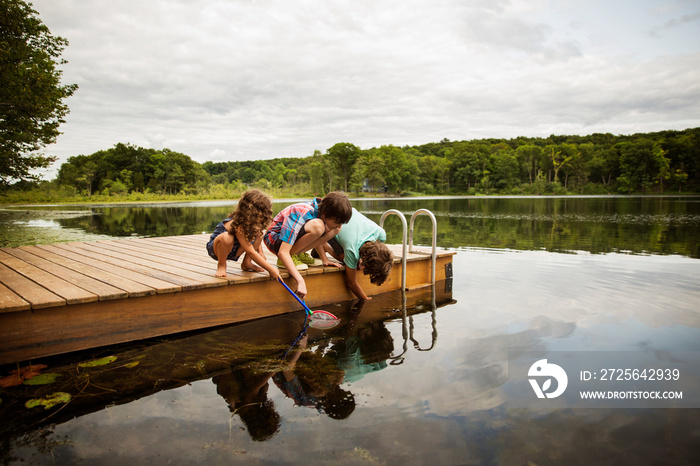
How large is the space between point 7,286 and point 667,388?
218 inches

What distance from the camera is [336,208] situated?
394 cm

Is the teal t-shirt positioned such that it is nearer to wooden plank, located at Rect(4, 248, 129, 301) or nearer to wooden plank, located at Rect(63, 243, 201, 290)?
wooden plank, located at Rect(63, 243, 201, 290)

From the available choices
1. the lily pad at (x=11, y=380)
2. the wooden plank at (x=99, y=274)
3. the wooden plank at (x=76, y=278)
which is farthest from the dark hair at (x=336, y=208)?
the lily pad at (x=11, y=380)

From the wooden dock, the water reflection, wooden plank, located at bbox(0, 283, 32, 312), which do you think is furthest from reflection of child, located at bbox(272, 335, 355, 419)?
wooden plank, located at bbox(0, 283, 32, 312)

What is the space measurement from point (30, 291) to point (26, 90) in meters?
11.5

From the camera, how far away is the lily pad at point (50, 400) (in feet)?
8.28

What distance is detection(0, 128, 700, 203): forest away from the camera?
53375 mm

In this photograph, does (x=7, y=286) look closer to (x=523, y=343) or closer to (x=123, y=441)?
(x=123, y=441)

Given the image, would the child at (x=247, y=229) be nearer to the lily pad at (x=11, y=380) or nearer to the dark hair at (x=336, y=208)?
the dark hair at (x=336, y=208)

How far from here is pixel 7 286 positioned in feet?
11.1

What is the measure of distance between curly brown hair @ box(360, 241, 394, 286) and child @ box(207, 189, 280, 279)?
102 centimetres

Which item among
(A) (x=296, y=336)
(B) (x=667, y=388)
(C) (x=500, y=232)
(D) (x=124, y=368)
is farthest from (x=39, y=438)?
(C) (x=500, y=232)

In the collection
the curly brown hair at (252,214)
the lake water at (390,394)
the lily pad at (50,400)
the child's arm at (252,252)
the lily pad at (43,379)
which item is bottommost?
the lake water at (390,394)

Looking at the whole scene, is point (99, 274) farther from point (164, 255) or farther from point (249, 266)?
point (249, 266)
